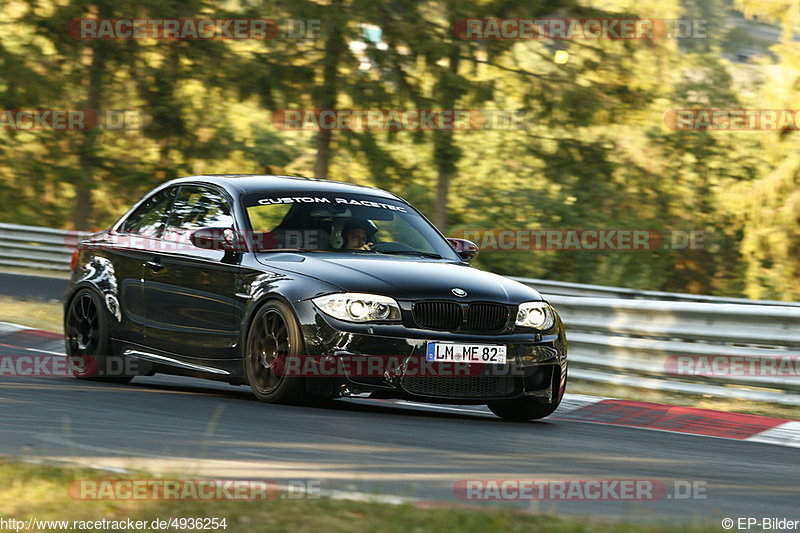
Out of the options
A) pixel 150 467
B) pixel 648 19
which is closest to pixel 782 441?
pixel 150 467

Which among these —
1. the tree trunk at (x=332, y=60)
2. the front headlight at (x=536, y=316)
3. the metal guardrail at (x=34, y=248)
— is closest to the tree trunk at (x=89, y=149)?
the metal guardrail at (x=34, y=248)

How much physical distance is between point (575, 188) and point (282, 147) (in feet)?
27.4

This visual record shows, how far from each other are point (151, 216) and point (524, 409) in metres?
3.31

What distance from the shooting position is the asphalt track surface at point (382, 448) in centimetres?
577

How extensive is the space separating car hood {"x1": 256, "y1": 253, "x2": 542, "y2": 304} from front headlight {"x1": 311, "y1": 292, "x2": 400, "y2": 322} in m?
0.05

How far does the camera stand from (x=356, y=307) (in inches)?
321

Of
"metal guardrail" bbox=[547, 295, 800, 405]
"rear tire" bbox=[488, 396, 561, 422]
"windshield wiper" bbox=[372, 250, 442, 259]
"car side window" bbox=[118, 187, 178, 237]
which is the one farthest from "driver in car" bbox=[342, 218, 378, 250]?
"metal guardrail" bbox=[547, 295, 800, 405]

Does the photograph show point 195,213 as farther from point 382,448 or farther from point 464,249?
point 382,448

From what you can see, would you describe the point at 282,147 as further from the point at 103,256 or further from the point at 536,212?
the point at 103,256

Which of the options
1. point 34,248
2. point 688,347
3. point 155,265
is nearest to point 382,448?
point 155,265

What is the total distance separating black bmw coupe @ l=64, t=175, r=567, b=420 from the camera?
8.17m

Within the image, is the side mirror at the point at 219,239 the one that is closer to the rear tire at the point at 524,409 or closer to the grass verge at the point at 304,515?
the rear tire at the point at 524,409

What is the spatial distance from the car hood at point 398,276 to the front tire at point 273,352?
12.2 inches

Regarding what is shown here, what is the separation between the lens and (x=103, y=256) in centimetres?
1049
